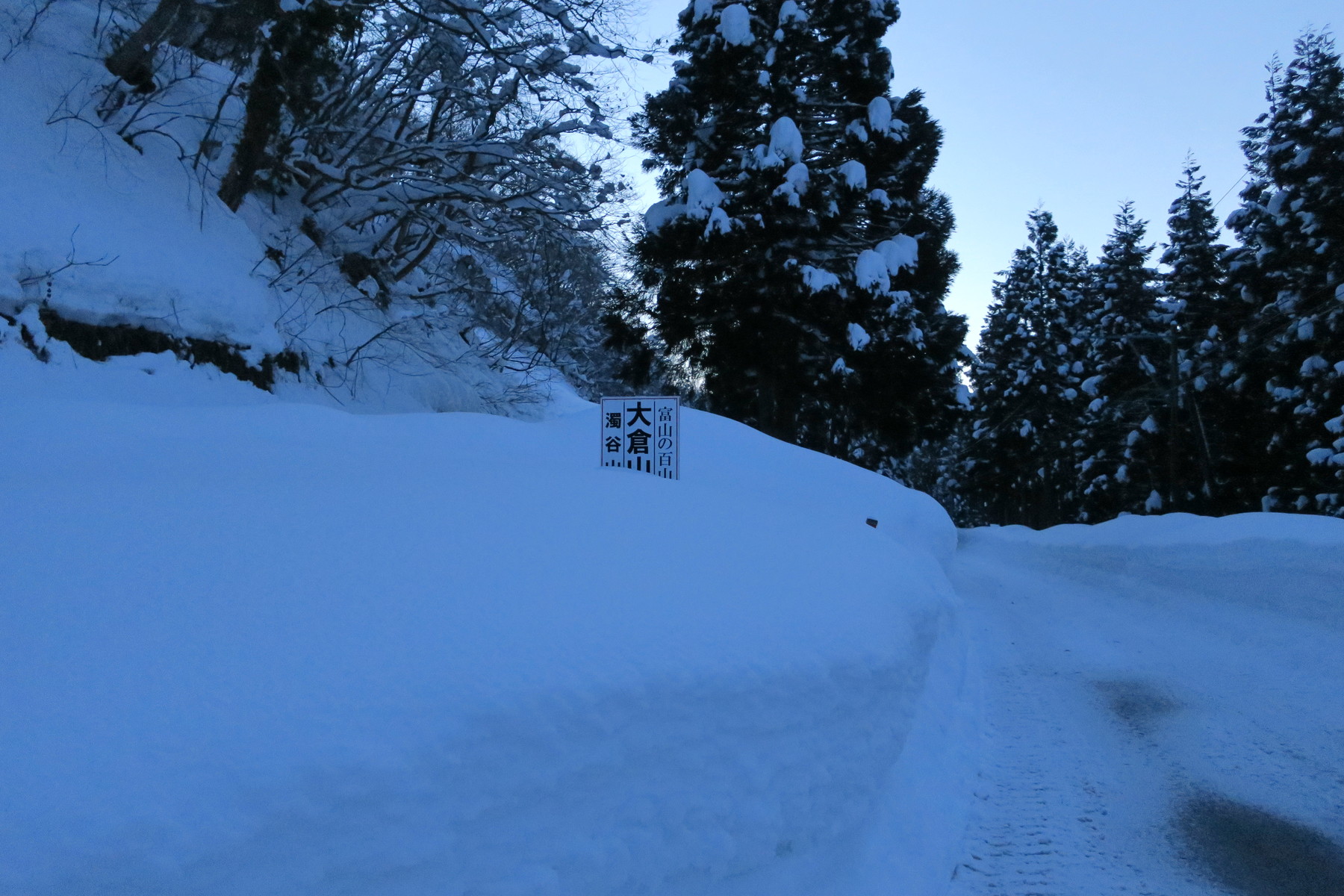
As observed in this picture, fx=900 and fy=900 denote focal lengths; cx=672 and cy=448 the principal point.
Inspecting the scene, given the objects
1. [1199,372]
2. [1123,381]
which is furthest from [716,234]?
[1123,381]

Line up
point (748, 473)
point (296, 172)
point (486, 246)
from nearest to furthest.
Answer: point (296, 172) < point (486, 246) < point (748, 473)

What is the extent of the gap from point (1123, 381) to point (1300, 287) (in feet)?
39.7

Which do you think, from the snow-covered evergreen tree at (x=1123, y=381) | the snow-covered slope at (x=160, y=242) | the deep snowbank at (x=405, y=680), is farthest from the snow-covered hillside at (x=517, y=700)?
the snow-covered evergreen tree at (x=1123, y=381)

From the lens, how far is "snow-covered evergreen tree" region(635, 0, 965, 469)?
16.0m

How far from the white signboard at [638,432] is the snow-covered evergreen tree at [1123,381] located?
2682 cm

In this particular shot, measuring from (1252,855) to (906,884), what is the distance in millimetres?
1607

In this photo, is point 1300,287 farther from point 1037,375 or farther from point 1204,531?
point 1037,375

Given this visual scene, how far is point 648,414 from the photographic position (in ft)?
24.1

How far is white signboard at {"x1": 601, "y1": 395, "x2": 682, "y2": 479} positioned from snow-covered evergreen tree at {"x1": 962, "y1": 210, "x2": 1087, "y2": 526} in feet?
104

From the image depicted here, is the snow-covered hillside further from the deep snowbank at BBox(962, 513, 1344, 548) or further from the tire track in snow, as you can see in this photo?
the deep snowbank at BBox(962, 513, 1344, 548)

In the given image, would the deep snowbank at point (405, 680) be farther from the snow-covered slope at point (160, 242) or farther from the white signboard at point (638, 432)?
the white signboard at point (638, 432)

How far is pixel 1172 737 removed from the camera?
5.60 metres

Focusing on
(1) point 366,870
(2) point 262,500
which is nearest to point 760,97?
(2) point 262,500

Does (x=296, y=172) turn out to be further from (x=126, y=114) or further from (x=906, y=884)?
(x=906, y=884)
